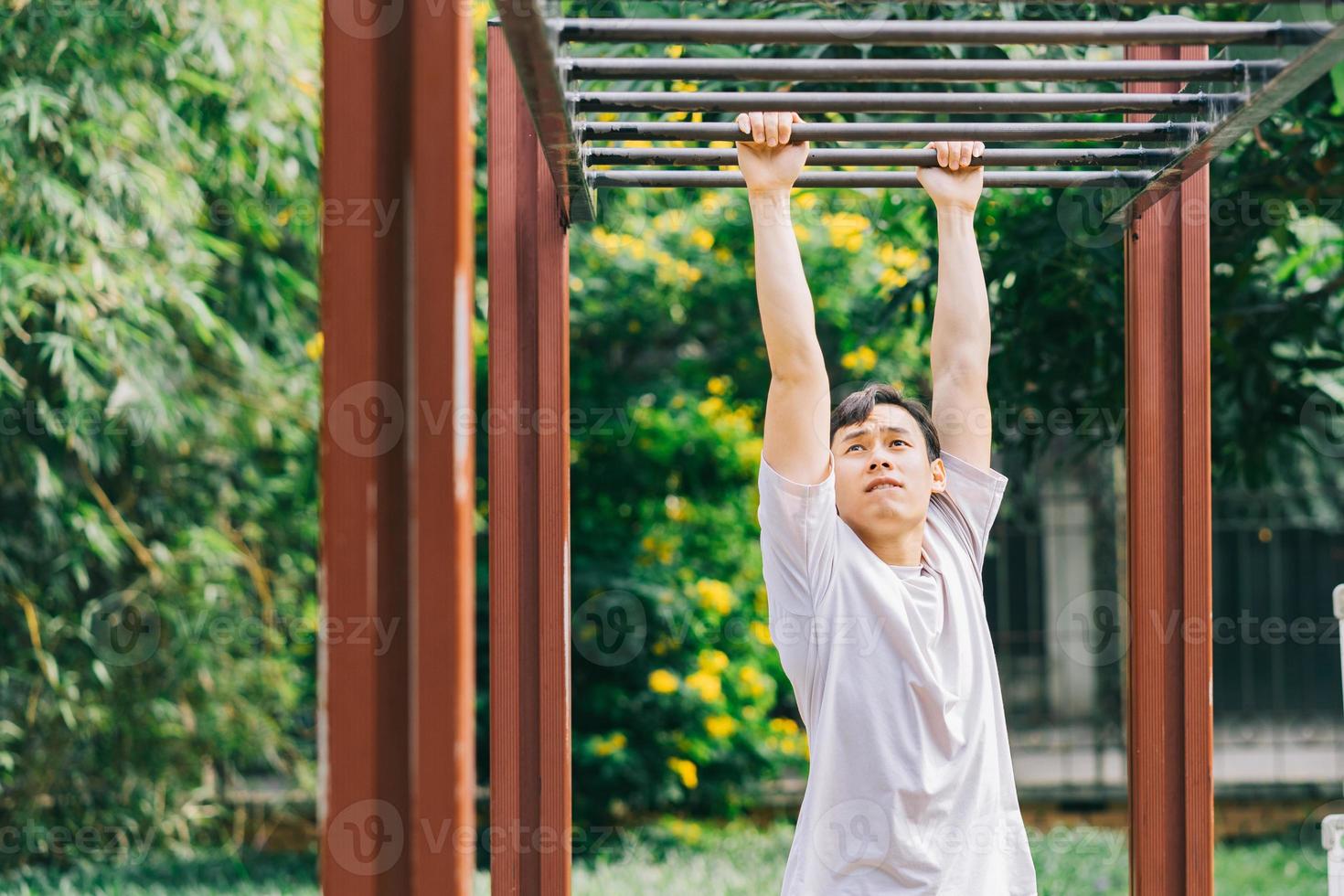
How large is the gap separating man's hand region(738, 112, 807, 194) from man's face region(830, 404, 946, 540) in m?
0.44

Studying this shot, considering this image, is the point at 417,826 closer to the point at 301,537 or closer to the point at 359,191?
the point at 359,191

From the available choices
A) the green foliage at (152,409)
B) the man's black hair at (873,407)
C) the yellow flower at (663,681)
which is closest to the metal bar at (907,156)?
the man's black hair at (873,407)

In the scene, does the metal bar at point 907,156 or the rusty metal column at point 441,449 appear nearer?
the rusty metal column at point 441,449

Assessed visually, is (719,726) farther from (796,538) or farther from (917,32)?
(917,32)

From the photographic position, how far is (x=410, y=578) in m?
1.07

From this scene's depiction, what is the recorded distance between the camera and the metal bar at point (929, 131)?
1805 millimetres

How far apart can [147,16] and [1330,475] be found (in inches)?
264

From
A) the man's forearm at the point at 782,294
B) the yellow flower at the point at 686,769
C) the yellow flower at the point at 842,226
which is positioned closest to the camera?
the man's forearm at the point at 782,294

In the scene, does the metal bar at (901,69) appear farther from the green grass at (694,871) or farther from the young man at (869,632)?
the green grass at (694,871)

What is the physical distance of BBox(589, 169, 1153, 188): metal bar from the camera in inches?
85.6

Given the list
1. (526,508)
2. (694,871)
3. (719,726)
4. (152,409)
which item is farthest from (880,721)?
(152,409)

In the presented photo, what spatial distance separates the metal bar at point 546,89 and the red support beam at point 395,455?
0.21 metres

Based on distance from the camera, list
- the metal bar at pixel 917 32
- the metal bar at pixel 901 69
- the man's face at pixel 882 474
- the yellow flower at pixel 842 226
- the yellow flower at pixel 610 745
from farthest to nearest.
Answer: the yellow flower at pixel 842 226 → the yellow flower at pixel 610 745 → the man's face at pixel 882 474 → the metal bar at pixel 901 69 → the metal bar at pixel 917 32

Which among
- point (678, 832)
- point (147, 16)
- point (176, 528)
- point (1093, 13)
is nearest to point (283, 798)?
point (176, 528)
